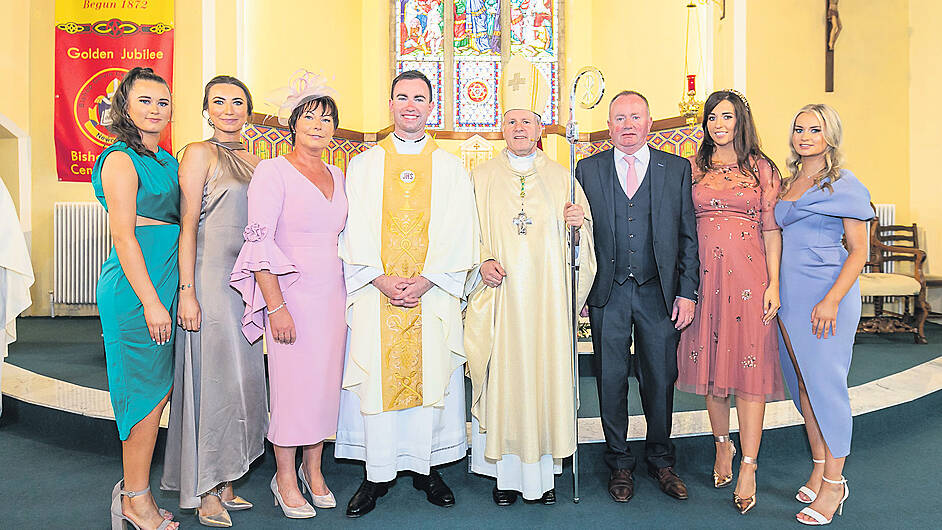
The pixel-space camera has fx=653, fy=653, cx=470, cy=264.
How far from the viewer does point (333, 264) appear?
8.80 feet

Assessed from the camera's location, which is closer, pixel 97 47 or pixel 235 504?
pixel 235 504

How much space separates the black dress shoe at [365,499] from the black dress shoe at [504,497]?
0.49 metres

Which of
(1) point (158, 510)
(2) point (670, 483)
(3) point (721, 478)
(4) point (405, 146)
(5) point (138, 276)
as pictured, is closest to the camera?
(5) point (138, 276)

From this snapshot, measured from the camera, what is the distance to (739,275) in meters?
2.84

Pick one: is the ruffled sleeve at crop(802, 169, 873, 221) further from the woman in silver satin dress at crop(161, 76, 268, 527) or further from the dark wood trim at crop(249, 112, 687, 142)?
the dark wood trim at crop(249, 112, 687, 142)

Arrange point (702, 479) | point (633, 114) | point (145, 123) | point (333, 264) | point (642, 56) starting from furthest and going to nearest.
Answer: point (642, 56), point (702, 479), point (633, 114), point (333, 264), point (145, 123)

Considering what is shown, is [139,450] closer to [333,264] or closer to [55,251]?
[333,264]

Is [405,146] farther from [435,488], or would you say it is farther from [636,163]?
[435,488]

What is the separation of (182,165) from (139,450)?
1092 mm

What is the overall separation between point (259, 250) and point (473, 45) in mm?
7559

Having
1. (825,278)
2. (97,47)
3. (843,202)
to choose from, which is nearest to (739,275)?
(825,278)

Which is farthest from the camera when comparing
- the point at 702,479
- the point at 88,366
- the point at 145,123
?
the point at 88,366

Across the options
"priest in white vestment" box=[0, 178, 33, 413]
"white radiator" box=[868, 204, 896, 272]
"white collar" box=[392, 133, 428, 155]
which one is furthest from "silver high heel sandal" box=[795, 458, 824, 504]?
"white radiator" box=[868, 204, 896, 272]

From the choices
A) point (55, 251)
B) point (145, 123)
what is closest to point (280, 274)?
point (145, 123)
